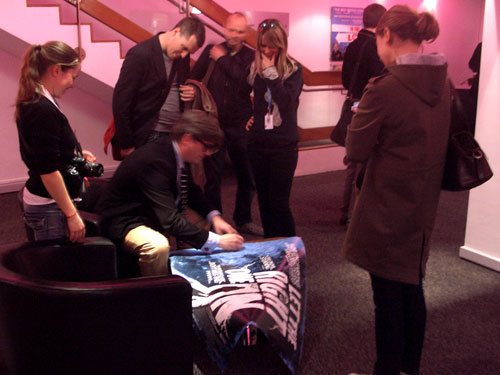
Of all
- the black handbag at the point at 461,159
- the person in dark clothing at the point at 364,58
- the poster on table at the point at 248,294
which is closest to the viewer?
the black handbag at the point at 461,159

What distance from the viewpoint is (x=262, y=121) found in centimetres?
321

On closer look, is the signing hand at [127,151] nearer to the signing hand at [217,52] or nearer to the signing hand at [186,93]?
the signing hand at [186,93]

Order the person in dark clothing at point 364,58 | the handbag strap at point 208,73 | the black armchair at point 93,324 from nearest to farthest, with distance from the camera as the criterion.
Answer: the black armchair at point 93,324 → the person in dark clothing at point 364,58 → the handbag strap at point 208,73

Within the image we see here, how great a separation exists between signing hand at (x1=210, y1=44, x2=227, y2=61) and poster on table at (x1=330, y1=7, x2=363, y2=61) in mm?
3460

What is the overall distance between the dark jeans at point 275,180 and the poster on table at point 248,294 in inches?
32.2

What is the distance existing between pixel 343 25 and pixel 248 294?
5.49 metres

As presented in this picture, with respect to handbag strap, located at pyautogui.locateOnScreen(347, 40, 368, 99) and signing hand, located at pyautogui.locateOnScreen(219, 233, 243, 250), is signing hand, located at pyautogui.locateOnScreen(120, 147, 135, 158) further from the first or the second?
handbag strap, located at pyautogui.locateOnScreen(347, 40, 368, 99)

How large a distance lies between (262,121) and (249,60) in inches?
27.6

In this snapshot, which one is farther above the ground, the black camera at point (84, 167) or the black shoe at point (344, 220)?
the black camera at point (84, 167)

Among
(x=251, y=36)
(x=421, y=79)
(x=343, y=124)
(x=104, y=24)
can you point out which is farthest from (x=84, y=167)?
(x=251, y=36)

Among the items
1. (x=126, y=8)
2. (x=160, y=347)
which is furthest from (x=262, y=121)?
(x=126, y=8)

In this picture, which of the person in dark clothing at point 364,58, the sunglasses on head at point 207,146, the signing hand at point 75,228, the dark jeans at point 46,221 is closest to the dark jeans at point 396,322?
the sunglasses on head at point 207,146

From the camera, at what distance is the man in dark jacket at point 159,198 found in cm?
226

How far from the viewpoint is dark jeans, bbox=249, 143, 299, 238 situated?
3225 millimetres
